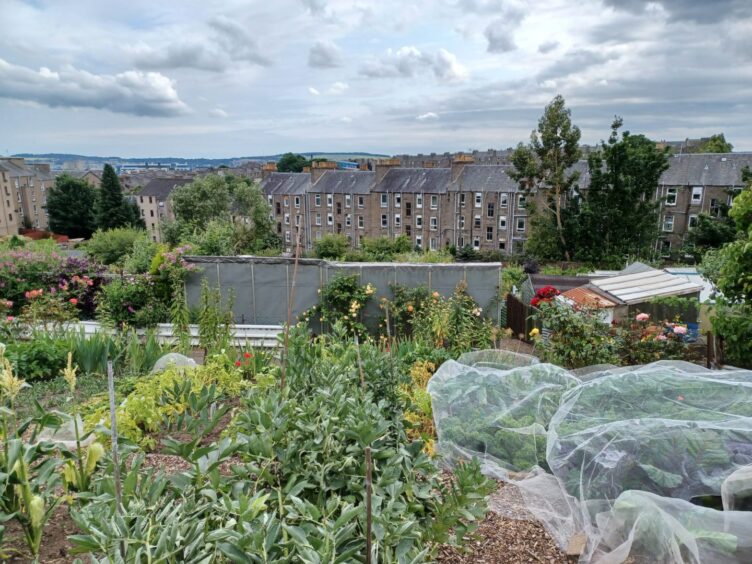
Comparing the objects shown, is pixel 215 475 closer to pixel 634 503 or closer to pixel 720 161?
pixel 634 503

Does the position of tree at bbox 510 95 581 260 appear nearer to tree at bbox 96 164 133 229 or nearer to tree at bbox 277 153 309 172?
tree at bbox 96 164 133 229

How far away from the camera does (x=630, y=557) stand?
2.60 metres

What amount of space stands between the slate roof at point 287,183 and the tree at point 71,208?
1686 centimetres

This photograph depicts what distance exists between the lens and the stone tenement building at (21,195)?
48.8 metres

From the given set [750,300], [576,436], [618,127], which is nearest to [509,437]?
[576,436]

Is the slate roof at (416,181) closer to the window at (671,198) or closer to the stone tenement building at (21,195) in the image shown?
the window at (671,198)

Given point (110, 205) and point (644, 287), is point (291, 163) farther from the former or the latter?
point (644, 287)

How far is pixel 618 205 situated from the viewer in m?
Result: 25.2

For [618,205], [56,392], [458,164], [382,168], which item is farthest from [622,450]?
[382,168]

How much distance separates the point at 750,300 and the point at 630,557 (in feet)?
15.3

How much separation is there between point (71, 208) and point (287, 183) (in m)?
21.3

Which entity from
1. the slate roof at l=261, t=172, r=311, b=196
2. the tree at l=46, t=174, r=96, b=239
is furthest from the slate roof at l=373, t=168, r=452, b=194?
the tree at l=46, t=174, r=96, b=239

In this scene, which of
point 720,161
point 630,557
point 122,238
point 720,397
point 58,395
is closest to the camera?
point 630,557

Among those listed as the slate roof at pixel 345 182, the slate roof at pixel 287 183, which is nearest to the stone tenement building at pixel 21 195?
the slate roof at pixel 287 183
